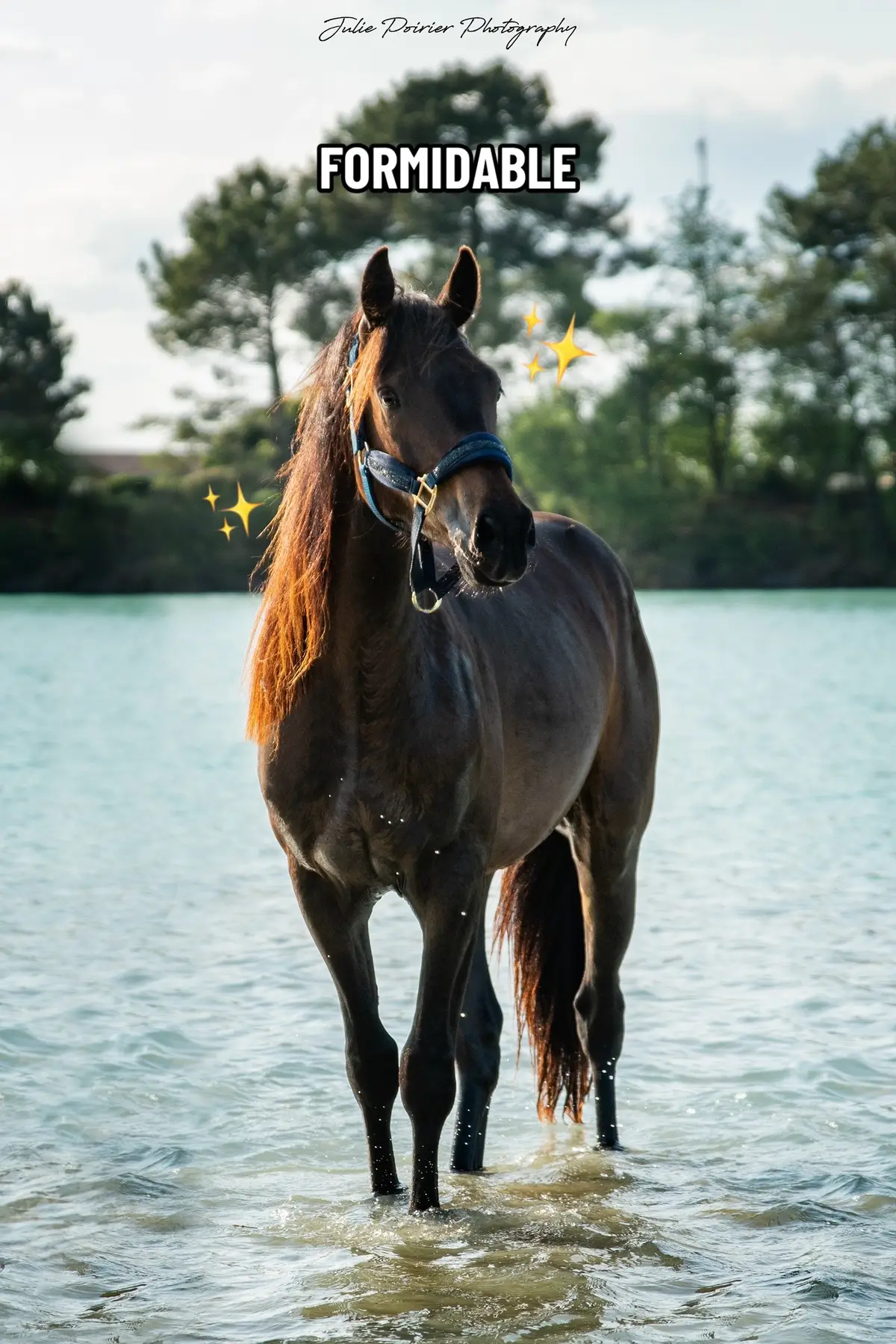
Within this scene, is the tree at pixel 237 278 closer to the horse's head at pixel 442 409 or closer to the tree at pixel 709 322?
the tree at pixel 709 322

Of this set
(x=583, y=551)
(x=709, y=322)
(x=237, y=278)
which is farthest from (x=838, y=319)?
(x=583, y=551)

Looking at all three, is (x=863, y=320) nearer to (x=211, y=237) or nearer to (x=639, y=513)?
(x=639, y=513)

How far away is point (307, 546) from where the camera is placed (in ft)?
12.0

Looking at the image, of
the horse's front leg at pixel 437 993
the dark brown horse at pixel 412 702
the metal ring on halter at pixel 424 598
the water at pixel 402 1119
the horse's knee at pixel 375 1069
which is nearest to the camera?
the dark brown horse at pixel 412 702

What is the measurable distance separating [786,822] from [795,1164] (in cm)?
657

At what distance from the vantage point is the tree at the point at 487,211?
145ft

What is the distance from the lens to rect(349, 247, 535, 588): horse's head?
303 cm

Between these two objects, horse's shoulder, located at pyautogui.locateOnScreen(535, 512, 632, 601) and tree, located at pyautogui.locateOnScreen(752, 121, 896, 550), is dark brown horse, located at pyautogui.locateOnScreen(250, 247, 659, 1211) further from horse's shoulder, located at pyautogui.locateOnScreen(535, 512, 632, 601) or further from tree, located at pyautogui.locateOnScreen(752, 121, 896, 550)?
tree, located at pyautogui.locateOnScreen(752, 121, 896, 550)

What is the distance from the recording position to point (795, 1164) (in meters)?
4.59

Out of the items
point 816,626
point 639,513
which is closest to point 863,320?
point 639,513

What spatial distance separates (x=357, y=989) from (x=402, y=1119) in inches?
53.8

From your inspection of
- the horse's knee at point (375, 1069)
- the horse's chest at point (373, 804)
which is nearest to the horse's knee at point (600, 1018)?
the horse's knee at point (375, 1069)

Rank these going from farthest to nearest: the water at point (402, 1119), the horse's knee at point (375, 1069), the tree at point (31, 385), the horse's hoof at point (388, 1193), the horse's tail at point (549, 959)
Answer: the tree at point (31, 385)
the horse's tail at point (549, 959)
the horse's hoof at point (388, 1193)
the horse's knee at point (375, 1069)
the water at point (402, 1119)

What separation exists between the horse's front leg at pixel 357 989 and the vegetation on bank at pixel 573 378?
36.8 metres
